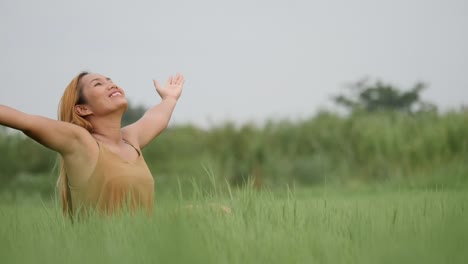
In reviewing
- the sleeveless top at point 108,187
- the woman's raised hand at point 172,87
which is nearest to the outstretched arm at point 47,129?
the sleeveless top at point 108,187

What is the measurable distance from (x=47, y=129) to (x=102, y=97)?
38 centimetres

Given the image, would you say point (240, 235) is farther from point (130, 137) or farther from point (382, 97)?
point (382, 97)

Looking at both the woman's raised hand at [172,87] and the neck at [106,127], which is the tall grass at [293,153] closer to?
the woman's raised hand at [172,87]

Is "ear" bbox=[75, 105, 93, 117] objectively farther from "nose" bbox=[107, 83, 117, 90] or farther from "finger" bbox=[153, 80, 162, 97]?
"finger" bbox=[153, 80, 162, 97]

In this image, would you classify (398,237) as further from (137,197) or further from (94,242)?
(137,197)

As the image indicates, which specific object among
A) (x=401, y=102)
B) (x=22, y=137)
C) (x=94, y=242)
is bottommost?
(x=94, y=242)

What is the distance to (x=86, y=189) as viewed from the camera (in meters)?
2.66

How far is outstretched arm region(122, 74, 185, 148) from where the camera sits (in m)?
3.16

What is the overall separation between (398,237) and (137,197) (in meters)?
1.22

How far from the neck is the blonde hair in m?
0.03

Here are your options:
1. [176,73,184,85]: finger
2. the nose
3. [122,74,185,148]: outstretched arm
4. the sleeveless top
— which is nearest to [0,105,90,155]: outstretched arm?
the sleeveless top

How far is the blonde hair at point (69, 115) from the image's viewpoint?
9.13ft

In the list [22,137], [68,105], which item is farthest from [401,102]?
[68,105]

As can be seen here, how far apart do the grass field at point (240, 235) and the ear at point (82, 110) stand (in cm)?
48
